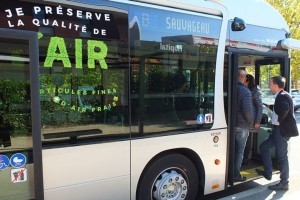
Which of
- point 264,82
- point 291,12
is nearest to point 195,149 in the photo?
point 264,82

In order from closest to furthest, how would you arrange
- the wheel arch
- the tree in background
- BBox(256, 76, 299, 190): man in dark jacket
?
the wheel arch
BBox(256, 76, 299, 190): man in dark jacket
the tree in background

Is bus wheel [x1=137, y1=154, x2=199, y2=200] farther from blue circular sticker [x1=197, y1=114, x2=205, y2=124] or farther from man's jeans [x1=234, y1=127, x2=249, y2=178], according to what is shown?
man's jeans [x1=234, y1=127, x2=249, y2=178]

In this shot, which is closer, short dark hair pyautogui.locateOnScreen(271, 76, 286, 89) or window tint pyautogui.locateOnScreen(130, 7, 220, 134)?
window tint pyautogui.locateOnScreen(130, 7, 220, 134)

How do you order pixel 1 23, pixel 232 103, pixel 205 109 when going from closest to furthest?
1. pixel 1 23
2. pixel 205 109
3. pixel 232 103

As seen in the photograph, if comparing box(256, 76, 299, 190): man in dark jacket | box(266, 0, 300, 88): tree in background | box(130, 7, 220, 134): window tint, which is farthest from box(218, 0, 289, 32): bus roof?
box(266, 0, 300, 88): tree in background

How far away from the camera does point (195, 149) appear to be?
14.2ft

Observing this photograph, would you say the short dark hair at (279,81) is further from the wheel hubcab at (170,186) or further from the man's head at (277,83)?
the wheel hubcab at (170,186)

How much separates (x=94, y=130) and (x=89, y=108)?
23cm

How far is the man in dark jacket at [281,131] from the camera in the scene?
5137 mm

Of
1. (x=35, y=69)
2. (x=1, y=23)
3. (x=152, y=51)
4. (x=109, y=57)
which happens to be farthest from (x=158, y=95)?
(x=1, y=23)

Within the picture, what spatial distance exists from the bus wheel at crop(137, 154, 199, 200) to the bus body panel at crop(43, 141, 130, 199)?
0.30 m

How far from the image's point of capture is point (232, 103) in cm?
474

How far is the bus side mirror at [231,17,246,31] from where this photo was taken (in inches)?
183

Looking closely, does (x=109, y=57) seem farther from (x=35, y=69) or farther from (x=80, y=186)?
(x=80, y=186)
